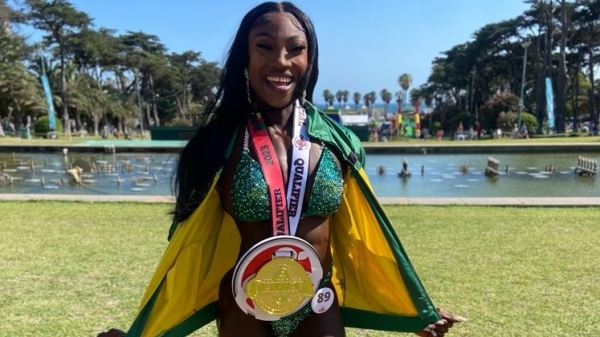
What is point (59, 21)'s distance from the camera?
56344 mm

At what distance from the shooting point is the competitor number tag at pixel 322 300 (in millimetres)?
2230

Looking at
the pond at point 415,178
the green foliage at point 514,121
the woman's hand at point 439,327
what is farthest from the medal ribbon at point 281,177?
the green foliage at point 514,121

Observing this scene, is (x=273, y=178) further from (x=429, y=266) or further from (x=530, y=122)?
(x=530, y=122)

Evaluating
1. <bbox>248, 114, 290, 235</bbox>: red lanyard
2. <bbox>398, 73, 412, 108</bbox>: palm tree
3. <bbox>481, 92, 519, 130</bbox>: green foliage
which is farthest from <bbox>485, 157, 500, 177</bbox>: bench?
<bbox>398, 73, 412, 108</bbox>: palm tree

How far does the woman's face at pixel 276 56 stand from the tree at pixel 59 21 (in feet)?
176

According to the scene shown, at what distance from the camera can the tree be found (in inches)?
2112

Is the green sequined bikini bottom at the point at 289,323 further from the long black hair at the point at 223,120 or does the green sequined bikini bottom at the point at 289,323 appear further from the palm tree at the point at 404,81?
the palm tree at the point at 404,81

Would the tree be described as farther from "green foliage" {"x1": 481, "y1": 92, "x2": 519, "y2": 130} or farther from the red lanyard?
the red lanyard

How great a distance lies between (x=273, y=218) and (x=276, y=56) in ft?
1.99

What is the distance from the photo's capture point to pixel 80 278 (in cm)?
543

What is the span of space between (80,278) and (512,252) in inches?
174

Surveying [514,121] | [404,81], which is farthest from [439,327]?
[404,81]

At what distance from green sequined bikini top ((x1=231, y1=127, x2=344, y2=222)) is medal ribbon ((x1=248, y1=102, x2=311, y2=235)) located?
29mm

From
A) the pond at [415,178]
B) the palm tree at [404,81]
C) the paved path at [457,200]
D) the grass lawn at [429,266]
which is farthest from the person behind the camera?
the palm tree at [404,81]
